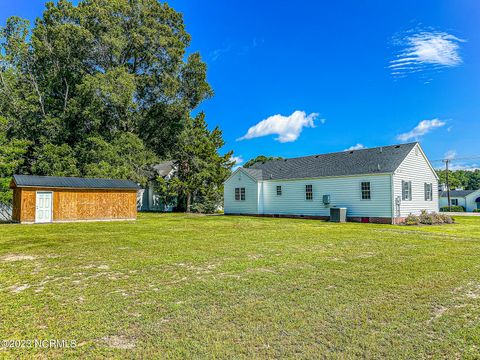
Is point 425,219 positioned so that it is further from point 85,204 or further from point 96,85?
point 96,85

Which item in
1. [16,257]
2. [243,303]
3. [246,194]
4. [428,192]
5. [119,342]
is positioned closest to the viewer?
[119,342]

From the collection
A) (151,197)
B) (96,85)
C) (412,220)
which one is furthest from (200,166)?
(412,220)

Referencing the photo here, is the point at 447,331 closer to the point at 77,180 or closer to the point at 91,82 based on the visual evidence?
the point at 77,180

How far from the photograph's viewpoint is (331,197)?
66.3 feet

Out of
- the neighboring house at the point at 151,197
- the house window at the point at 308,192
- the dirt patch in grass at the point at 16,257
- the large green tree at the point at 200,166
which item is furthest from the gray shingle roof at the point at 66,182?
the house window at the point at 308,192

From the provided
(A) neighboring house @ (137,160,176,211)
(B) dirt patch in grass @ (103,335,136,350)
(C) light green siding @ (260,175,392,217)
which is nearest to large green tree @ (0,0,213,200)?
(A) neighboring house @ (137,160,176,211)

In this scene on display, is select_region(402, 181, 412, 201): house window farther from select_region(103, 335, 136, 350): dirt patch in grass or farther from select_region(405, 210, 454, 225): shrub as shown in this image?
select_region(103, 335, 136, 350): dirt patch in grass

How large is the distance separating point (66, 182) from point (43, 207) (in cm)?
187

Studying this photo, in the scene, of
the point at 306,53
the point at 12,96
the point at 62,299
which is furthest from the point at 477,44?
the point at 12,96

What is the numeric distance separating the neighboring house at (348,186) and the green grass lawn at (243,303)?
1082cm

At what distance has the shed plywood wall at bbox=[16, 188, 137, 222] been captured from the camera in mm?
17219

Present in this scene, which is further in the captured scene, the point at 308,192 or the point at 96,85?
the point at 96,85

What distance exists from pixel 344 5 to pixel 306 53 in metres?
4.83

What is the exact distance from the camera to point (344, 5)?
16.7 m
